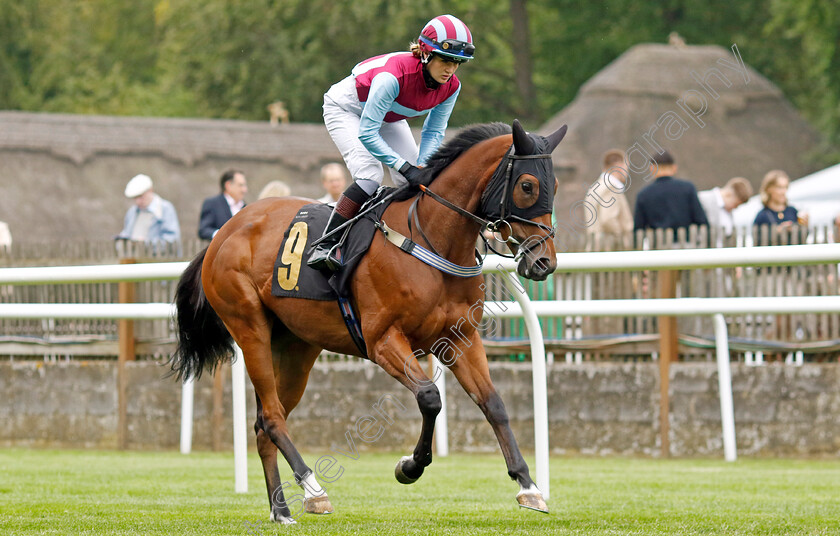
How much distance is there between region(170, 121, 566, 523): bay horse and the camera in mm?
5746

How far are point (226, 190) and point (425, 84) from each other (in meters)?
5.71

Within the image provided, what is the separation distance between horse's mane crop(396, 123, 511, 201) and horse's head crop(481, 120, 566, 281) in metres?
0.38

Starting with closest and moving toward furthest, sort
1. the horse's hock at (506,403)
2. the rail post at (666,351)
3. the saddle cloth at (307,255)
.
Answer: the saddle cloth at (307,255) < the horse's hock at (506,403) < the rail post at (666,351)

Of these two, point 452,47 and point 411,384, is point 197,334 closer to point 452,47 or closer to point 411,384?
point 411,384

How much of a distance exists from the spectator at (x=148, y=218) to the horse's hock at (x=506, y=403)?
163 centimetres

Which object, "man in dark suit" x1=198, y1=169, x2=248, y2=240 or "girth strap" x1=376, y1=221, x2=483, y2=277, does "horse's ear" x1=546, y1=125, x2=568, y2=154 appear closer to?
"girth strap" x1=376, y1=221, x2=483, y2=277

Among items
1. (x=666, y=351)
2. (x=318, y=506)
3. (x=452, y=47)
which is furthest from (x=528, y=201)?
(x=666, y=351)

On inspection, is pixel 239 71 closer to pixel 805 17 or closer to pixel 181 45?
pixel 181 45

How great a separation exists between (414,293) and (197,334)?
1.92m

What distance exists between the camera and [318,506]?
6227 millimetres

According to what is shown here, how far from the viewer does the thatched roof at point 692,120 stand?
1084 inches

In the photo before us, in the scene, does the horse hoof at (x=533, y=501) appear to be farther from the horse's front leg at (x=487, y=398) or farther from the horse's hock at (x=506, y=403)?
the horse's hock at (x=506, y=403)

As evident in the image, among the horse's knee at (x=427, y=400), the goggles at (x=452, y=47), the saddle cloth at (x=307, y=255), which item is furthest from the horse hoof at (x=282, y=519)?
the goggles at (x=452, y=47)

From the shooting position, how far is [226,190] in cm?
1179
